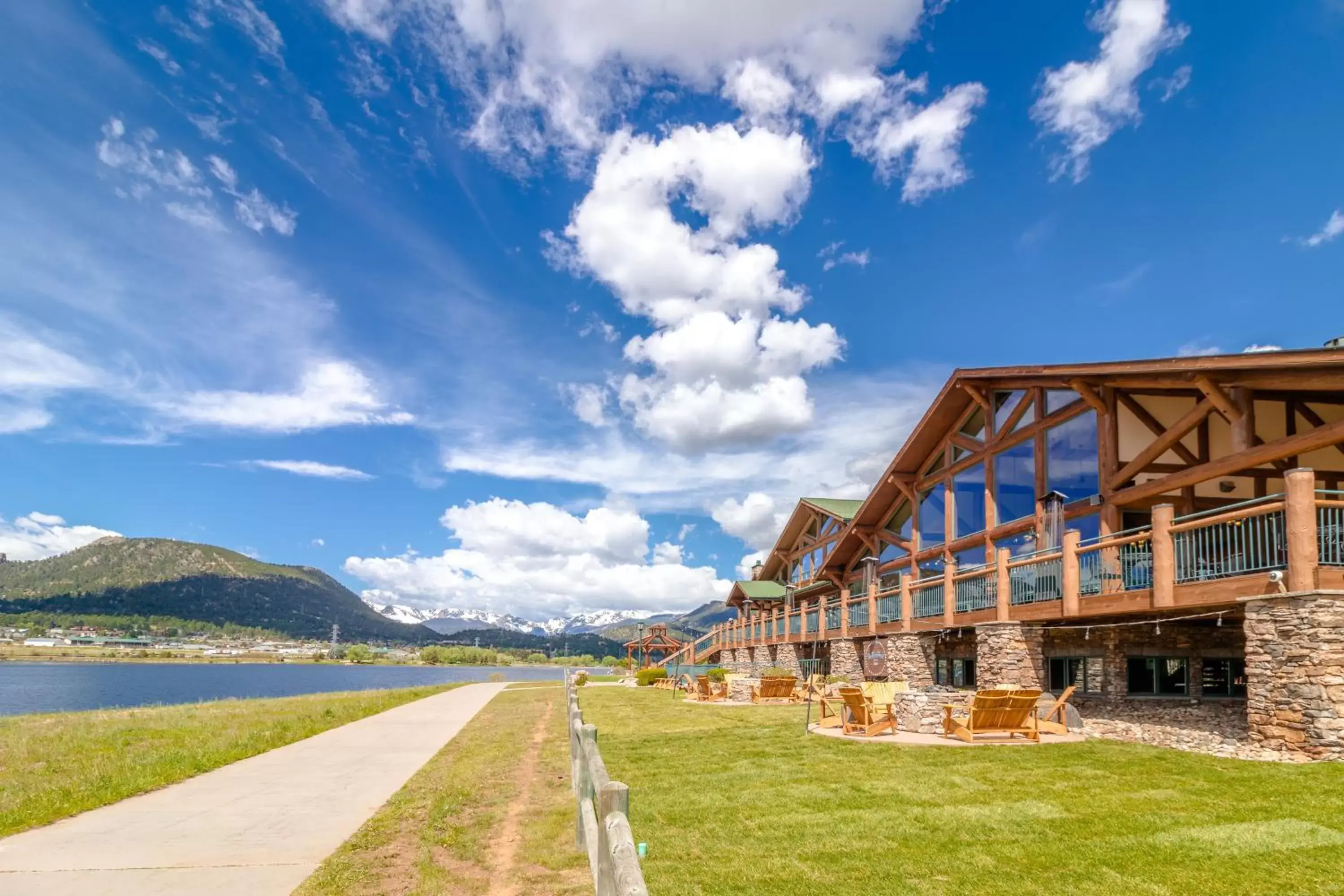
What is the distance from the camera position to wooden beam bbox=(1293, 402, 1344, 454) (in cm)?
1524

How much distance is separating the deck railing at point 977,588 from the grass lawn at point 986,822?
20.1 ft

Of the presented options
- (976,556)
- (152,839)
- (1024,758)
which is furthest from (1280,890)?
(976,556)

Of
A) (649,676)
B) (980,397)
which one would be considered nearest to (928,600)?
(980,397)

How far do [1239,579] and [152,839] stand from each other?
12583 mm

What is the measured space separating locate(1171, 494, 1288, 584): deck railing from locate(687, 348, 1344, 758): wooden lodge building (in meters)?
0.04

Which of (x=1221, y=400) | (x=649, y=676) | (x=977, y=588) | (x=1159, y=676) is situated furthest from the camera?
(x=649, y=676)

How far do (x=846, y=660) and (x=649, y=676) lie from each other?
13.6 m

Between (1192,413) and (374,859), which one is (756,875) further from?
(1192,413)

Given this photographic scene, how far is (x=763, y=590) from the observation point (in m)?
43.5

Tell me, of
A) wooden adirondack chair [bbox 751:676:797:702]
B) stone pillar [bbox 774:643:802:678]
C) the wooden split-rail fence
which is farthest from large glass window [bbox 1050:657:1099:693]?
stone pillar [bbox 774:643:802:678]

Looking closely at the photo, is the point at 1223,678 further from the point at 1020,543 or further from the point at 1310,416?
the point at 1020,543

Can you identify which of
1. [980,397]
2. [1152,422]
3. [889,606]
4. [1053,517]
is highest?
[980,397]

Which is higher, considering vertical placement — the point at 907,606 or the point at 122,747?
the point at 907,606

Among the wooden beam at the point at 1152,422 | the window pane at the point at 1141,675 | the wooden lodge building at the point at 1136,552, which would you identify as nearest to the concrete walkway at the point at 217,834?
the wooden lodge building at the point at 1136,552
